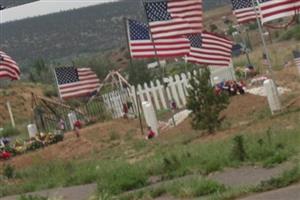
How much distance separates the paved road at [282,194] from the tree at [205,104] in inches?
358

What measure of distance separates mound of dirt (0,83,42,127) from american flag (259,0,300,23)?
28.9 m

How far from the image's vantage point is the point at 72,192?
531 inches

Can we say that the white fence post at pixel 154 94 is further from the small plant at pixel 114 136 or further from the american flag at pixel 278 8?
the american flag at pixel 278 8

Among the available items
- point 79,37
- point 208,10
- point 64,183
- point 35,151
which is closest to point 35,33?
point 79,37

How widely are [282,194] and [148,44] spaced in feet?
45.8

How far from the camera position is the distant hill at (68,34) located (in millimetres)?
82688

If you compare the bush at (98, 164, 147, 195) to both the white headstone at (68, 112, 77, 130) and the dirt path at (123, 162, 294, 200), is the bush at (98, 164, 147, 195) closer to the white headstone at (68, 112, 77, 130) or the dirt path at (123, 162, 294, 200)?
the dirt path at (123, 162, 294, 200)

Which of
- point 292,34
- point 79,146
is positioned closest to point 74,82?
point 79,146

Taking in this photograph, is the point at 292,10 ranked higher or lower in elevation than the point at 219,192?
higher

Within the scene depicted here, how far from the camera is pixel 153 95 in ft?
102

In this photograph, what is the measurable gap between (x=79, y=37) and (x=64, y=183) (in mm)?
72343

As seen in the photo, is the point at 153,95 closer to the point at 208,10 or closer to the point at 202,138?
the point at 202,138

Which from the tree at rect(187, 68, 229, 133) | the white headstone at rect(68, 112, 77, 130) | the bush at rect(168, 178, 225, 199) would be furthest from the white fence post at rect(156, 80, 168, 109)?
the bush at rect(168, 178, 225, 199)

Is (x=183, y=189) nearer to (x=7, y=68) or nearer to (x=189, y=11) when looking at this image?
(x=189, y=11)
